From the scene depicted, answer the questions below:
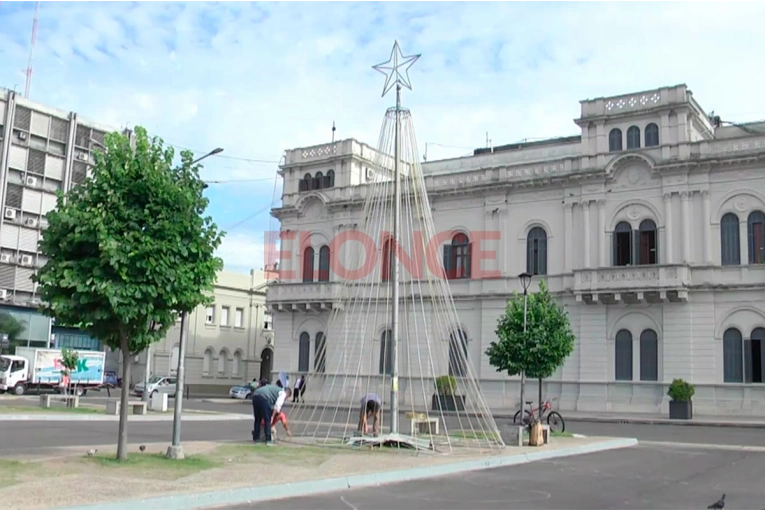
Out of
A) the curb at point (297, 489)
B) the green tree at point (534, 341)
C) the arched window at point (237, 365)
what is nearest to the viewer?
the curb at point (297, 489)

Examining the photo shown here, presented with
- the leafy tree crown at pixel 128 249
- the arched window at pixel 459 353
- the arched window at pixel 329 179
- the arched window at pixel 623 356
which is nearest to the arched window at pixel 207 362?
the arched window at pixel 329 179

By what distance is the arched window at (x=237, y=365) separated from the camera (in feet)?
214

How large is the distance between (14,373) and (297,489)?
42.0 meters

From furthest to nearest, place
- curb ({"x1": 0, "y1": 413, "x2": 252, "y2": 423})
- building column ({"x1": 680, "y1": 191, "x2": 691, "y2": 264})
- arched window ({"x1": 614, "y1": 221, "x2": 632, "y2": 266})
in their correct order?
arched window ({"x1": 614, "y1": 221, "x2": 632, "y2": 266})
building column ({"x1": 680, "y1": 191, "x2": 691, "y2": 264})
curb ({"x1": 0, "y1": 413, "x2": 252, "y2": 423})

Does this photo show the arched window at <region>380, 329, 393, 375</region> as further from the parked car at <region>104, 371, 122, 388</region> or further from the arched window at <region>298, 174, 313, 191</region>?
the parked car at <region>104, 371, 122, 388</region>

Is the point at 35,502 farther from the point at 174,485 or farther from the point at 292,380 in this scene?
the point at 292,380

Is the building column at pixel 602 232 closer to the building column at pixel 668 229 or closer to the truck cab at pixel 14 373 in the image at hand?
the building column at pixel 668 229

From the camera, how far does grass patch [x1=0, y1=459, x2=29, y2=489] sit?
11.3 metres

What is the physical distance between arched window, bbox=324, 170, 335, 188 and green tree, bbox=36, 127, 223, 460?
3485 cm

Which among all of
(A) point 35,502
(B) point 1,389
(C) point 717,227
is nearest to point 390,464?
(A) point 35,502

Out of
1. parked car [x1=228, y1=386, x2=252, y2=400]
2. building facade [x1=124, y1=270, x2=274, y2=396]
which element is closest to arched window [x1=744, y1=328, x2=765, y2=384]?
parked car [x1=228, y1=386, x2=252, y2=400]

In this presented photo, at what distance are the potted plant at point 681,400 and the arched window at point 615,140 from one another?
12306 millimetres

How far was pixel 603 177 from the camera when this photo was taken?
39969 millimetres

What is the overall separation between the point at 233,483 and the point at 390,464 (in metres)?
3.91
